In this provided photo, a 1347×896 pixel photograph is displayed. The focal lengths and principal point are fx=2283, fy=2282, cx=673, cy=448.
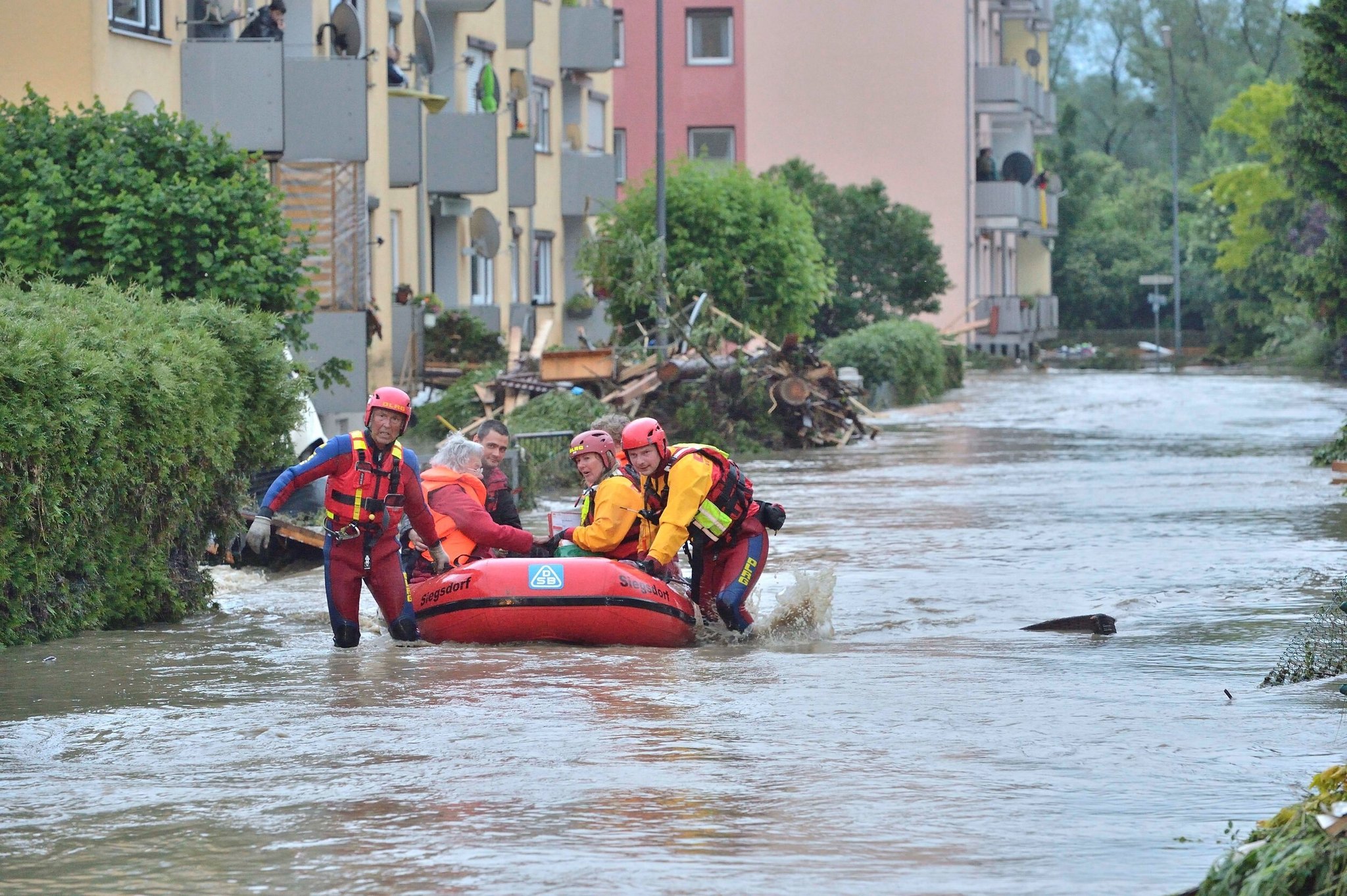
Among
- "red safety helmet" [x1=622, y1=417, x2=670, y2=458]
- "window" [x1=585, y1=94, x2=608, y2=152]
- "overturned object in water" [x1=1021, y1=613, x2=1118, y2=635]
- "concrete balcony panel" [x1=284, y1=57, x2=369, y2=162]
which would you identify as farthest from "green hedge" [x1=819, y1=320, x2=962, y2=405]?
"red safety helmet" [x1=622, y1=417, x2=670, y2=458]

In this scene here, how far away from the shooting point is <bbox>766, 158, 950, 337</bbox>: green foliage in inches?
2055

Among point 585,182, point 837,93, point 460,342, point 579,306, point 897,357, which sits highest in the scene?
point 837,93

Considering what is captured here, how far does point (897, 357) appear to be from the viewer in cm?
4244

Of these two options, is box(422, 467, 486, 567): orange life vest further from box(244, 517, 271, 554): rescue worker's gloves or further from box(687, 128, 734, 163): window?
box(687, 128, 734, 163): window

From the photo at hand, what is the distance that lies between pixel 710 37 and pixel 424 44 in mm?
26178

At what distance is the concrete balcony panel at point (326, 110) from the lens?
24.9 metres

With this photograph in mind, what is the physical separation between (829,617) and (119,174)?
8.50 metres

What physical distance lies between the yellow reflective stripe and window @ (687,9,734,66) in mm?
46826

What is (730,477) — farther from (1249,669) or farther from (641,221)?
(641,221)

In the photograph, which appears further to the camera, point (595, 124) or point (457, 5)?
point (595, 124)

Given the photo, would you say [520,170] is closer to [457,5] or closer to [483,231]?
[483,231]

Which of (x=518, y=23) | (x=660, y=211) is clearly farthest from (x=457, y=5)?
(x=660, y=211)

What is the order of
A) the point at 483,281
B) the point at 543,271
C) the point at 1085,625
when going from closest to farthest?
1. the point at 1085,625
2. the point at 483,281
3. the point at 543,271

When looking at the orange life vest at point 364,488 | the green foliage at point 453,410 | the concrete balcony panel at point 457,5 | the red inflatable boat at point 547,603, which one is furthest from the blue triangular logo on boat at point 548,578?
the concrete balcony panel at point 457,5
